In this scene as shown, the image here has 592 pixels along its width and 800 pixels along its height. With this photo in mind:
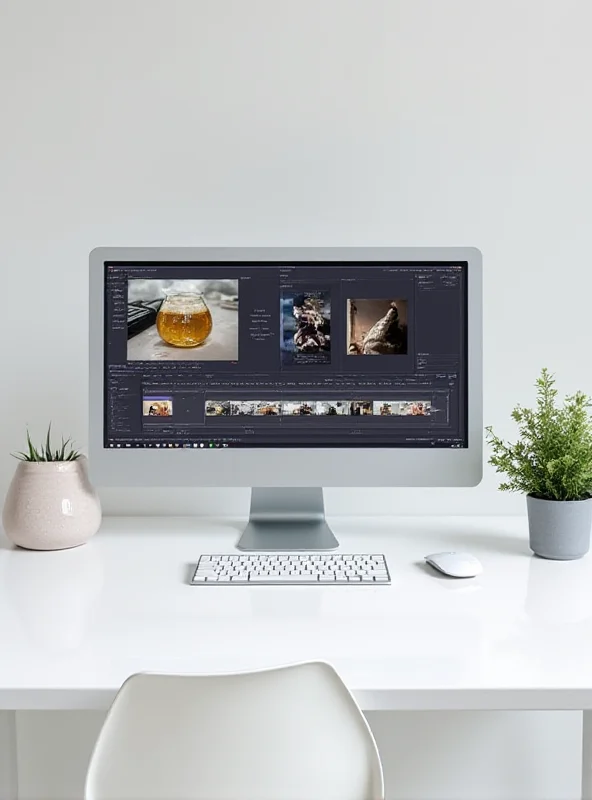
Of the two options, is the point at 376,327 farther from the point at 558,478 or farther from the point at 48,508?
the point at 48,508

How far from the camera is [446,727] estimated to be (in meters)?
1.56

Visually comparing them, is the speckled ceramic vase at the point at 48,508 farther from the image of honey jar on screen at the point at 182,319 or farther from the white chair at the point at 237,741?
the white chair at the point at 237,741

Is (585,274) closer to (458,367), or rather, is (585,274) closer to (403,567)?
(458,367)

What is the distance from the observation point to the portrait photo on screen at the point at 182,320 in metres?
1.27

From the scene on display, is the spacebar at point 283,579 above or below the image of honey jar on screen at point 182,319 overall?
below

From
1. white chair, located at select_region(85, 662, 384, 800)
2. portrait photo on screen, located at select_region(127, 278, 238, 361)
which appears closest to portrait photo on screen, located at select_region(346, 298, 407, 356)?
portrait photo on screen, located at select_region(127, 278, 238, 361)

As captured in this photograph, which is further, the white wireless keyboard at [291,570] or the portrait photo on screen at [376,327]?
the portrait photo on screen at [376,327]

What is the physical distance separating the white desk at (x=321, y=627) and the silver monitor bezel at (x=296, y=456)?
0.45ft

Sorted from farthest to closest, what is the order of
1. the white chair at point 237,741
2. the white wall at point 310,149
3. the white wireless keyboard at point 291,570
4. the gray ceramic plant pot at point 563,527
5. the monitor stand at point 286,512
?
the white wall at point 310,149
the monitor stand at point 286,512
the gray ceramic plant pot at point 563,527
the white wireless keyboard at point 291,570
the white chair at point 237,741

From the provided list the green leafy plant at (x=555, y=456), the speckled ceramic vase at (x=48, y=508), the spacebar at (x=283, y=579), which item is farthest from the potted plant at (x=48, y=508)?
the green leafy plant at (x=555, y=456)

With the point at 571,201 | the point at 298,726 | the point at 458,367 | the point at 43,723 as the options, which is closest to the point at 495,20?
the point at 571,201

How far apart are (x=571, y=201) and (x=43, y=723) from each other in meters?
1.63

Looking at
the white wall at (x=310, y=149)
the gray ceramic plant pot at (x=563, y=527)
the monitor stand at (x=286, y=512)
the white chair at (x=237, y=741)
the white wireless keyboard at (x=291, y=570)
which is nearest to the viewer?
the white chair at (x=237, y=741)

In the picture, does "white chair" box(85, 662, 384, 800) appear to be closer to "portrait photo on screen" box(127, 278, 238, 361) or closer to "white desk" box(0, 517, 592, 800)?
"white desk" box(0, 517, 592, 800)
